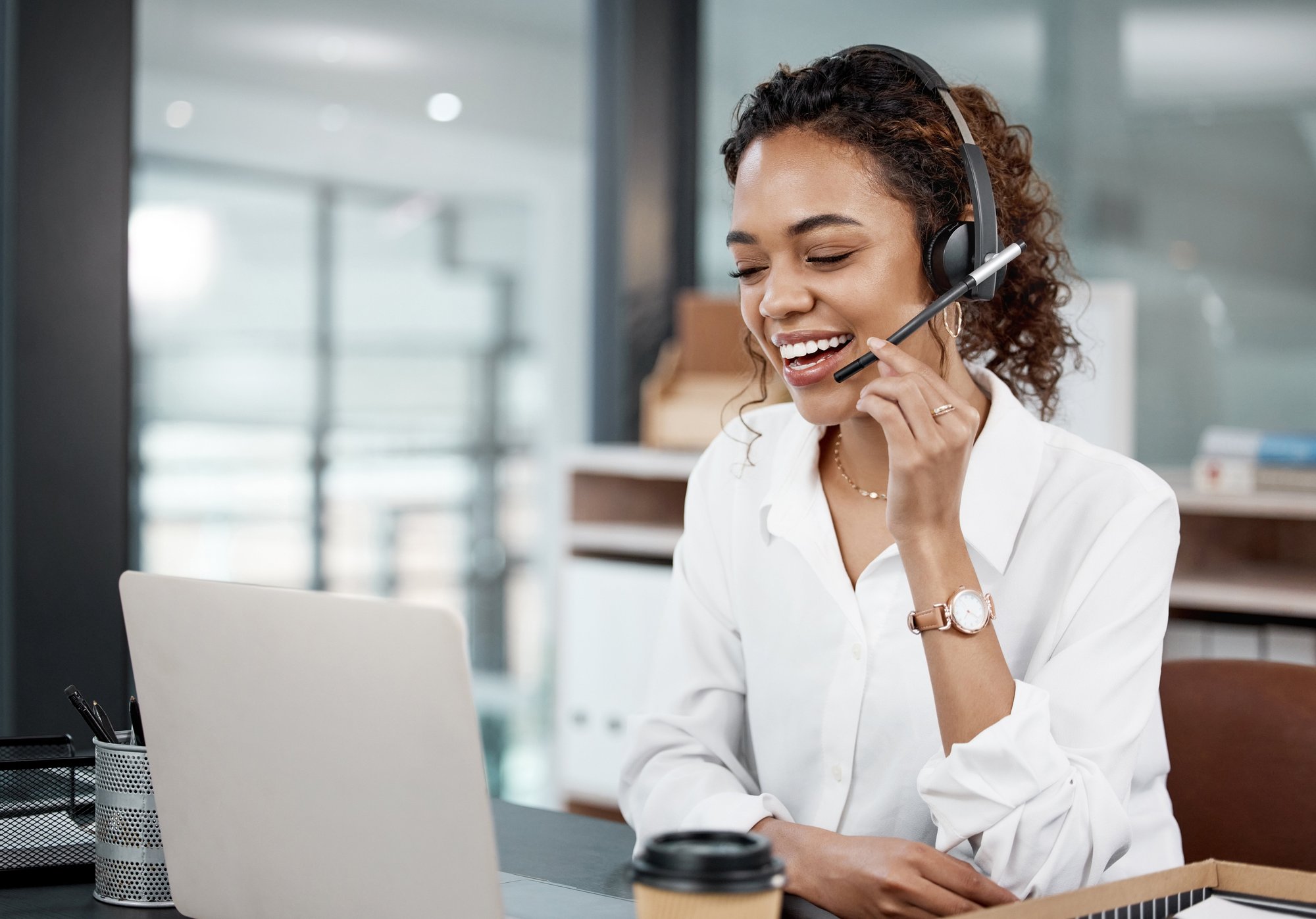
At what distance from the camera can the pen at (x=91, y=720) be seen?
1.04 meters

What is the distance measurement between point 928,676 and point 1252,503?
3.71 ft

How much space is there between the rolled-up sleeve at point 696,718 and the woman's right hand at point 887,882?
0.35 feet

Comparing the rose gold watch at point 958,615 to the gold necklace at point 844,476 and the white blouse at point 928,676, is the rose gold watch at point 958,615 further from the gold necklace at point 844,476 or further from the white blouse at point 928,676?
the gold necklace at point 844,476

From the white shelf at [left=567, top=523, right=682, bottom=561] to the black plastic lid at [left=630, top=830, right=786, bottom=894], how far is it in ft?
6.34

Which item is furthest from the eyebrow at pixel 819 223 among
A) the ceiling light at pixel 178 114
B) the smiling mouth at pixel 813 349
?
the ceiling light at pixel 178 114

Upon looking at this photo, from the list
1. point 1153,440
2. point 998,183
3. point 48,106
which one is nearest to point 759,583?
point 998,183

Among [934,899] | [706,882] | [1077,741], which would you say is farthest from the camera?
[1077,741]

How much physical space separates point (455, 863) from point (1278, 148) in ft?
8.31

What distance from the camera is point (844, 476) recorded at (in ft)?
4.65

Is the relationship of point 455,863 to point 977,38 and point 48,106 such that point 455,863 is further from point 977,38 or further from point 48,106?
point 977,38

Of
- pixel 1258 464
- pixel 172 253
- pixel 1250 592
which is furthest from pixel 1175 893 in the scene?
pixel 172 253

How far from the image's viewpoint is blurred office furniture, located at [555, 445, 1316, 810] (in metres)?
2.16

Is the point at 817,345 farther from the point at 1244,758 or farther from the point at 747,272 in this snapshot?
the point at 1244,758

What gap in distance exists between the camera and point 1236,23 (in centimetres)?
277
